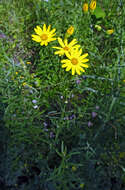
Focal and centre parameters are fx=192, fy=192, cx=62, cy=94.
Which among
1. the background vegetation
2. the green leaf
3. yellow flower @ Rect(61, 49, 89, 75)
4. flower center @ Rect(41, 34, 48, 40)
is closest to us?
the background vegetation

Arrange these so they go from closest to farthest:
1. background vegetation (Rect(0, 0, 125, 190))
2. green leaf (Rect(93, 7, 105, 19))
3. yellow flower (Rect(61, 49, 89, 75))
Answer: background vegetation (Rect(0, 0, 125, 190)) → yellow flower (Rect(61, 49, 89, 75)) → green leaf (Rect(93, 7, 105, 19))

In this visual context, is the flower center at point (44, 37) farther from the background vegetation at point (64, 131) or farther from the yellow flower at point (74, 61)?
the yellow flower at point (74, 61)

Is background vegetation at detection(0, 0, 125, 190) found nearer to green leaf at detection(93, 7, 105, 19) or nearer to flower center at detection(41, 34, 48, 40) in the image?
flower center at detection(41, 34, 48, 40)

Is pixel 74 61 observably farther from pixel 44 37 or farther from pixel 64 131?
pixel 64 131

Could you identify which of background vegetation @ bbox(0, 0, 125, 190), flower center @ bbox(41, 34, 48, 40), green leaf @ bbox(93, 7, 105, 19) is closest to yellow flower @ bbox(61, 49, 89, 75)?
background vegetation @ bbox(0, 0, 125, 190)

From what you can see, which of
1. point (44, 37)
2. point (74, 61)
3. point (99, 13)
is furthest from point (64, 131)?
point (99, 13)

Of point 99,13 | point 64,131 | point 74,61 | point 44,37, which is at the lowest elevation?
point 64,131

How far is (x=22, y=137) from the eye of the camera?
1.11 m

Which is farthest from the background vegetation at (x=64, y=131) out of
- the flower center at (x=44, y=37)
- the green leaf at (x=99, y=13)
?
the green leaf at (x=99, y=13)

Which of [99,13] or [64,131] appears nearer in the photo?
[64,131]

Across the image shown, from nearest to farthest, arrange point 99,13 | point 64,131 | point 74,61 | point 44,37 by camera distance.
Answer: point 64,131 → point 74,61 → point 44,37 → point 99,13

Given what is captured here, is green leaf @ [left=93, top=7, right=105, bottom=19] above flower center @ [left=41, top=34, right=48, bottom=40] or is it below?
above

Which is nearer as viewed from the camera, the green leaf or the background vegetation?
the background vegetation

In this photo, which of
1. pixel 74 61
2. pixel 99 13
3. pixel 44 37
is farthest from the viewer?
pixel 99 13
